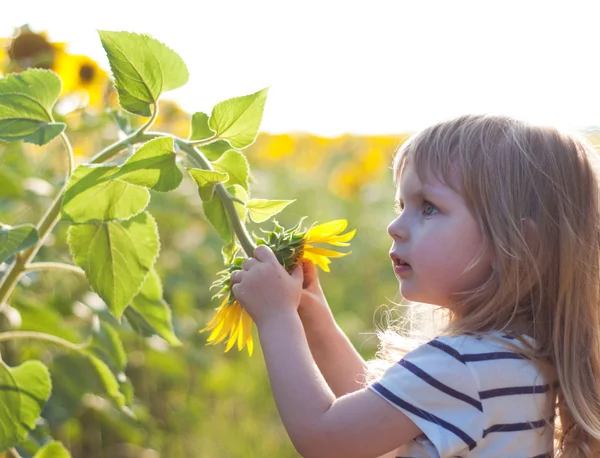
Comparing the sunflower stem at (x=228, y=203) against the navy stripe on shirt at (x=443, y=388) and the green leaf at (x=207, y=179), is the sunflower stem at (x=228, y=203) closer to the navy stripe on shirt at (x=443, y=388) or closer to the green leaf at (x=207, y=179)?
the green leaf at (x=207, y=179)

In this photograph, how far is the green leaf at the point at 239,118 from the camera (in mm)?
942

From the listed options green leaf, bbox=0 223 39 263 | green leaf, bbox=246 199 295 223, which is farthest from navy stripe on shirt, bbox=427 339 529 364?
green leaf, bbox=0 223 39 263

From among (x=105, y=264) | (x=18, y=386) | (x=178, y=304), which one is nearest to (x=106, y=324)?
(x=18, y=386)

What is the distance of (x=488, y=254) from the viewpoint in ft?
3.24

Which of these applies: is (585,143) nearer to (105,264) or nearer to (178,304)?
(105,264)

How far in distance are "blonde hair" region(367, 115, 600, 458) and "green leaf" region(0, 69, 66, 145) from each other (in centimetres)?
40

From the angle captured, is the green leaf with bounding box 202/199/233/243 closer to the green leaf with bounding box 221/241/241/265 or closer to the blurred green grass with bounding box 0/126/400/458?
the green leaf with bounding box 221/241/241/265

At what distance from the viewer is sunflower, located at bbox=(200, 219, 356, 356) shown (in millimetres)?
938

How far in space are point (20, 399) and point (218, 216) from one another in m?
0.38

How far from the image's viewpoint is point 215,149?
970 mm

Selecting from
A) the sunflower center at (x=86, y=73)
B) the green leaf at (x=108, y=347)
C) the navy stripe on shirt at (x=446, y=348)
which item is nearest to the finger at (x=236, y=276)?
the navy stripe on shirt at (x=446, y=348)

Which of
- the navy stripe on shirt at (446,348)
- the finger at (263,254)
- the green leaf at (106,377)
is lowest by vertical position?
the green leaf at (106,377)

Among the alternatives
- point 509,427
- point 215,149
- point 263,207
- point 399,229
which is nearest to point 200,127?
point 215,149

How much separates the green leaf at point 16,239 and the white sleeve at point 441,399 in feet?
1.30
